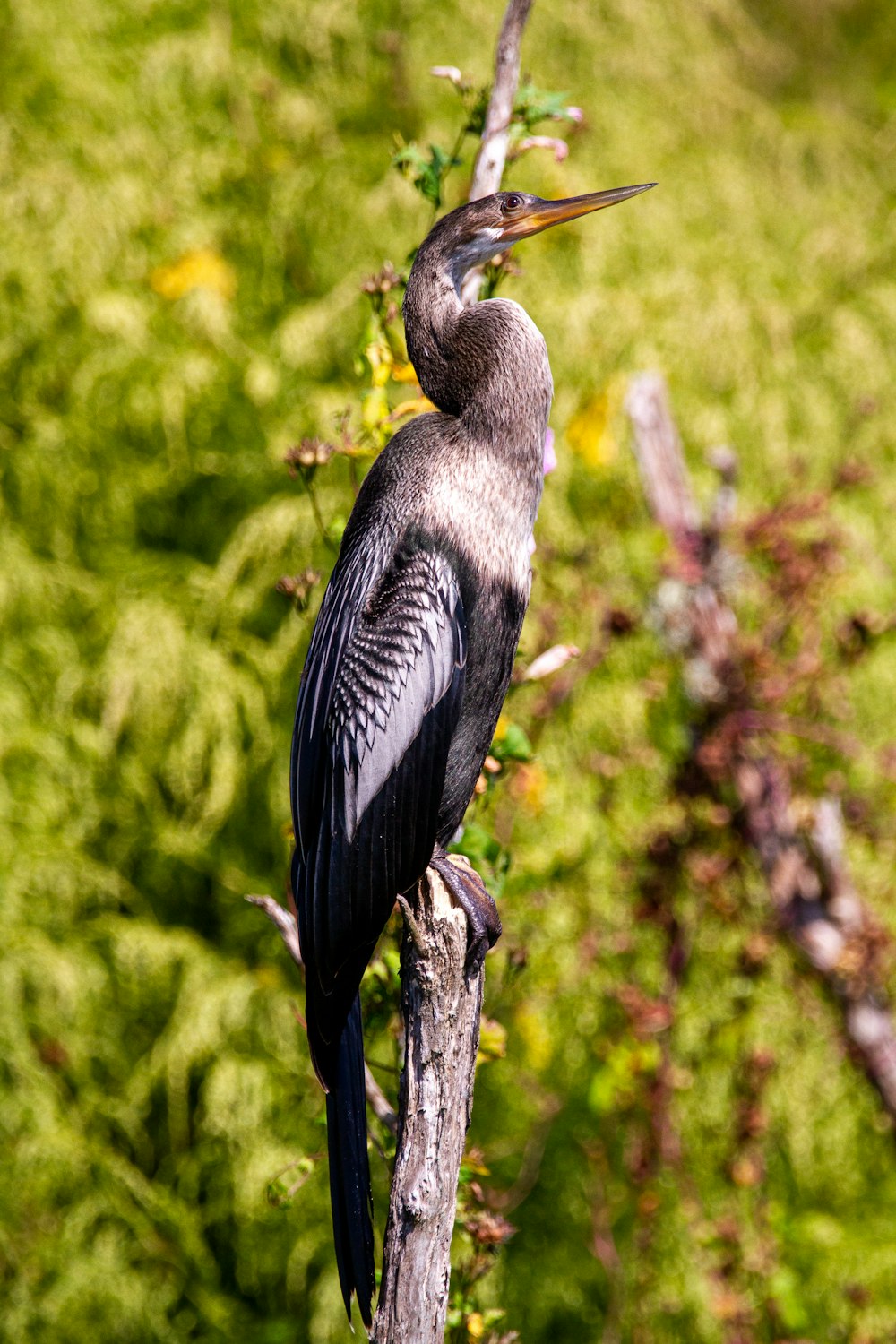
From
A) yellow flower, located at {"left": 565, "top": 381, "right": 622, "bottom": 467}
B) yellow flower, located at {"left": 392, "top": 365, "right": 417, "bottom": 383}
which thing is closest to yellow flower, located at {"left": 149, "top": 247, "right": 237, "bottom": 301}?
yellow flower, located at {"left": 565, "top": 381, "right": 622, "bottom": 467}

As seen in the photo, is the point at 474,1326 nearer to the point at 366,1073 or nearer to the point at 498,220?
the point at 366,1073

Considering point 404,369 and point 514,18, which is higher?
point 514,18

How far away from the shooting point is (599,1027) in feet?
9.62

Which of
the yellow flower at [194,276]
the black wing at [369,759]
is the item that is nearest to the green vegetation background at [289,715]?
the yellow flower at [194,276]

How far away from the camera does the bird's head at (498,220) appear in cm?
170

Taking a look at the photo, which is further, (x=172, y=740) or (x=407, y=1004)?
(x=172, y=740)

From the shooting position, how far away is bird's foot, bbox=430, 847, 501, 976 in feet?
4.91

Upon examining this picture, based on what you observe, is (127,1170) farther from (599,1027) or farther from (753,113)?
(753,113)

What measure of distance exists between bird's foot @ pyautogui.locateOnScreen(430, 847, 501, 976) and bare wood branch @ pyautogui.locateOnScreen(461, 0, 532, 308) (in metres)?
0.78

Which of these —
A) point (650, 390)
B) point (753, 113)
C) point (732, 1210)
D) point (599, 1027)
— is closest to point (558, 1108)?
point (599, 1027)

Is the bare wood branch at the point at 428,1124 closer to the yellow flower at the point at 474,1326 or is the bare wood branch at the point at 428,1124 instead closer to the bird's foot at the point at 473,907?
the bird's foot at the point at 473,907

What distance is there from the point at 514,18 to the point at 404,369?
52 centimetres

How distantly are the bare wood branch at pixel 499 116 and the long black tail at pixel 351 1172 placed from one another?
1.03 m

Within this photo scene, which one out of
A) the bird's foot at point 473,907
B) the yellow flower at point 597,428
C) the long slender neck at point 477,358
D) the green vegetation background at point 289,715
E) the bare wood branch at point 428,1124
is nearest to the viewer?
the bare wood branch at point 428,1124
